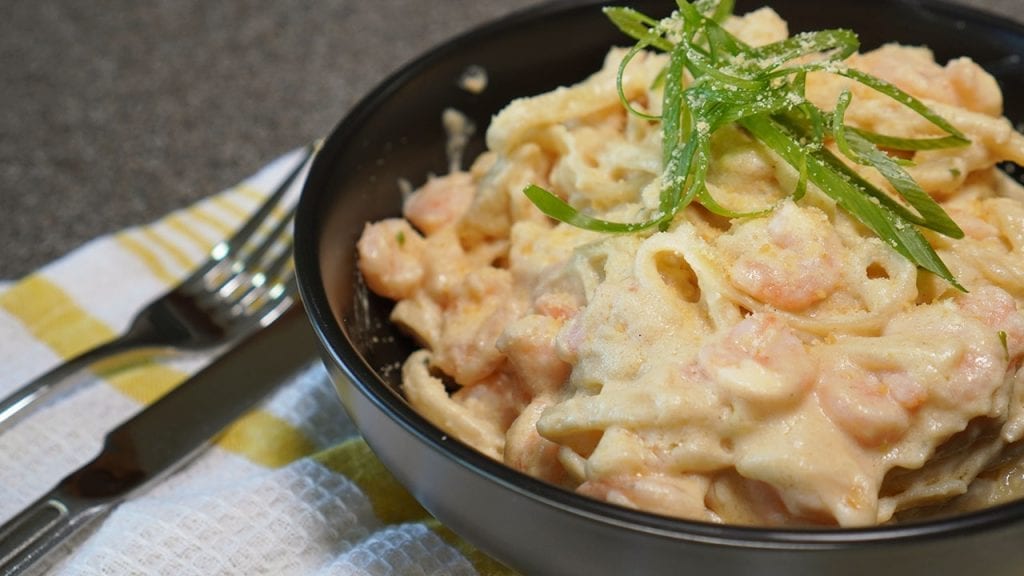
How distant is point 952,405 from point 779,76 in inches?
21.7

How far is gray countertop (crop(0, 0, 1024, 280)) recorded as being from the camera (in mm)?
2986

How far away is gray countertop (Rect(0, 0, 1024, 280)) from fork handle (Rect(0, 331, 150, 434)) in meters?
0.73

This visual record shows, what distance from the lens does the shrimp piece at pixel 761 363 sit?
1.25 metres

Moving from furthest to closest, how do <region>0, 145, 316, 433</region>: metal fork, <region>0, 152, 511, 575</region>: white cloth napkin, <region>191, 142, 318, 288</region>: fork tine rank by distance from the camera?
<region>191, 142, 318, 288</region>: fork tine
<region>0, 145, 316, 433</region>: metal fork
<region>0, 152, 511, 575</region>: white cloth napkin

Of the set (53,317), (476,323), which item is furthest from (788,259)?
(53,317)

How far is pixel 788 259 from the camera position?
140cm

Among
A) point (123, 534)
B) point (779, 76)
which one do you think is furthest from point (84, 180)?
point (779, 76)

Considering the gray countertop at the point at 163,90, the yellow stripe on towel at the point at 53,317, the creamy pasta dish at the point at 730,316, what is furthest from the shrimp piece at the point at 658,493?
the gray countertop at the point at 163,90

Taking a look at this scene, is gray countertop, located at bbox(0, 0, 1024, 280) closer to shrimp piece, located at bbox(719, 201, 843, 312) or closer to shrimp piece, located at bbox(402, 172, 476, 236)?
shrimp piece, located at bbox(402, 172, 476, 236)

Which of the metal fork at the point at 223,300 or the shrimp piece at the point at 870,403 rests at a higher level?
the shrimp piece at the point at 870,403

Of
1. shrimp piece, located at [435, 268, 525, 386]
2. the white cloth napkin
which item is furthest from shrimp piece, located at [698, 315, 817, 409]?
the white cloth napkin

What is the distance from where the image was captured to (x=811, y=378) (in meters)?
1.29

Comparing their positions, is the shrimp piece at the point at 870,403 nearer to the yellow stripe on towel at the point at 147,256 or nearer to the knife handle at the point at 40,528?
the knife handle at the point at 40,528

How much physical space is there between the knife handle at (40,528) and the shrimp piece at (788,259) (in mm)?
1102
